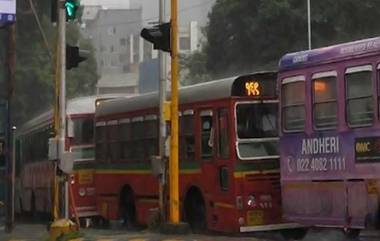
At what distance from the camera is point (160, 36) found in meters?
15.1

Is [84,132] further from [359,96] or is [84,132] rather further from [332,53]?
[359,96]

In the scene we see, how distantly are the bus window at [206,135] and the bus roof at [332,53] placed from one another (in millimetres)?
2009

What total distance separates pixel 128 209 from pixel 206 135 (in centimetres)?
454

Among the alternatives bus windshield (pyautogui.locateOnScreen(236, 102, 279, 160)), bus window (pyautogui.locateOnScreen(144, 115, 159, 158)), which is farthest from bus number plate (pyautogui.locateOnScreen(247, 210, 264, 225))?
bus window (pyautogui.locateOnScreen(144, 115, 159, 158))

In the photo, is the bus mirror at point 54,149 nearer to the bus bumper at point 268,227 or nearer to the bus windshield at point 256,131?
the bus windshield at point 256,131

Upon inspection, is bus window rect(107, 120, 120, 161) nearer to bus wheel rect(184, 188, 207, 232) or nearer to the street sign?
bus wheel rect(184, 188, 207, 232)

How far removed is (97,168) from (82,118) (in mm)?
1408

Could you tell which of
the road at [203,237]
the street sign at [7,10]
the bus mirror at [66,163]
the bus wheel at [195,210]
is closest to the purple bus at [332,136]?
the road at [203,237]

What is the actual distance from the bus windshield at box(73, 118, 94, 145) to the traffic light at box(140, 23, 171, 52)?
6584mm

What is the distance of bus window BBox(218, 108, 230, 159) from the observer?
14.9 metres

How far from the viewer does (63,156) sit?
13.9 meters

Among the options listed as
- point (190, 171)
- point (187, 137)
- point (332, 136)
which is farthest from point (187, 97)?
point (332, 136)

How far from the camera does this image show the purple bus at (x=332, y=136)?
39.3ft

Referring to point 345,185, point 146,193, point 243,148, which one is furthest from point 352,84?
point 146,193
